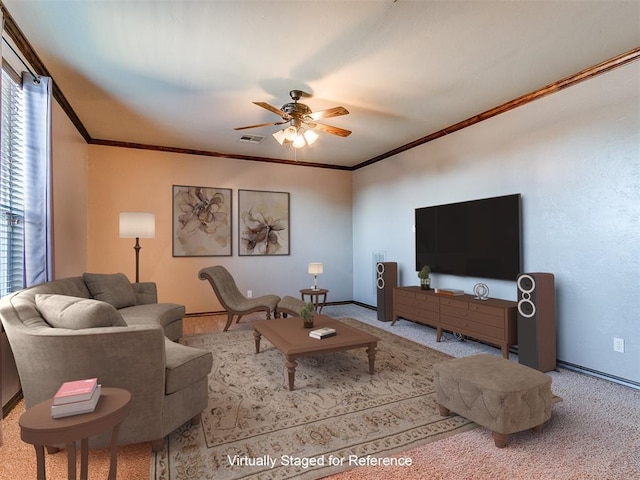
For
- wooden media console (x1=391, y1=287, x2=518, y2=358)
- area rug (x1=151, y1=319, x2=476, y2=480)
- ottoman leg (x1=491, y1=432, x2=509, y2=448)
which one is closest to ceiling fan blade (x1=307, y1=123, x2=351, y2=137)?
wooden media console (x1=391, y1=287, x2=518, y2=358)

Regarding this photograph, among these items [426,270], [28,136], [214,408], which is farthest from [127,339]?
[426,270]

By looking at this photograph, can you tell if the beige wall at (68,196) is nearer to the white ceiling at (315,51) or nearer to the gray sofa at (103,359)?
the white ceiling at (315,51)

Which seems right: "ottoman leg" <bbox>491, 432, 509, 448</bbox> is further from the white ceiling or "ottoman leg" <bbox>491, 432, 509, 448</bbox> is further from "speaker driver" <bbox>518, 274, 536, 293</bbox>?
the white ceiling

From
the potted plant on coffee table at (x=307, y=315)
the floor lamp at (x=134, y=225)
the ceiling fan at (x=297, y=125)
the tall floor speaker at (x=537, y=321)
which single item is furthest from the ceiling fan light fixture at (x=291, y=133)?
the tall floor speaker at (x=537, y=321)

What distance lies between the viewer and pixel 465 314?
383 centimetres

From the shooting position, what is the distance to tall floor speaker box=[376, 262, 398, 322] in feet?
17.1

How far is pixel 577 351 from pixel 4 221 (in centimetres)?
493

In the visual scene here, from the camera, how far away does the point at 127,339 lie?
72.9 inches

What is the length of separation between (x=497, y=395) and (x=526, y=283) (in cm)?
159

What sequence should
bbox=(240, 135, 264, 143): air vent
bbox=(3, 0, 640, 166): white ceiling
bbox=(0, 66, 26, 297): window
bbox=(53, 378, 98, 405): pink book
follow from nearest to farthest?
bbox=(53, 378, 98, 405): pink book
bbox=(3, 0, 640, 166): white ceiling
bbox=(0, 66, 26, 297): window
bbox=(240, 135, 264, 143): air vent

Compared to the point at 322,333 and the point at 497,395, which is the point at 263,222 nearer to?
the point at 322,333

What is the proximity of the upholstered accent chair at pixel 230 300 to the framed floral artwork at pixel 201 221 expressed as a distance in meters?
0.98

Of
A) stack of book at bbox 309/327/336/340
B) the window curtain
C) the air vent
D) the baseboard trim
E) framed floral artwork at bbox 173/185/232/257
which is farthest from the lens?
framed floral artwork at bbox 173/185/232/257

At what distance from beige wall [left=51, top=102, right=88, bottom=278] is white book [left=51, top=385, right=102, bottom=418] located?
8.49ft
